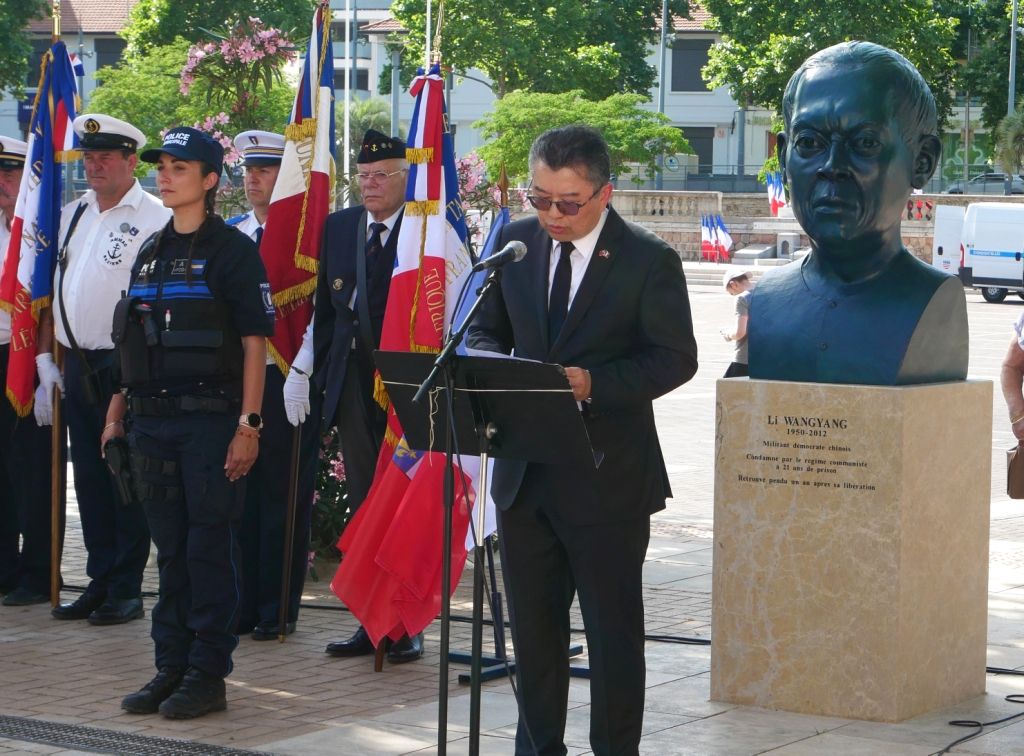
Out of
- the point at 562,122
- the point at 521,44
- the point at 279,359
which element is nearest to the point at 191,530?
the point at 279,359

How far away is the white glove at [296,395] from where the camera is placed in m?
7.60

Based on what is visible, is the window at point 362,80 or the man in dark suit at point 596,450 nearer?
the man in dark suit at point 596,450

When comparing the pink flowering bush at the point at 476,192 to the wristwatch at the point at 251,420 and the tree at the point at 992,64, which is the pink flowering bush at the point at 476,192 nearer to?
the wristwatch at the point at 251,420

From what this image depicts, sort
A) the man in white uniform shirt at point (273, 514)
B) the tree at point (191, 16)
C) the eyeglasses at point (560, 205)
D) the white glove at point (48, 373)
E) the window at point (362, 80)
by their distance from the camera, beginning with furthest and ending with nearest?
the window at point (362, 80), the tree at point (191, 16), the white glove at point (48, 373), the man in white uniform shirt at point (273, 514), the eyeglasses at point (560, 205)

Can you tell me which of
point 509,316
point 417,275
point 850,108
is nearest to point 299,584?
point 417,275

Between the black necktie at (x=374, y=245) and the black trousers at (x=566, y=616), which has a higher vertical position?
the black necktie at (x=374, y=245)

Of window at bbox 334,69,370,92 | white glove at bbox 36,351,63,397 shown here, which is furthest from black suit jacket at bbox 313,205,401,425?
window at bbox 334,69,370,92

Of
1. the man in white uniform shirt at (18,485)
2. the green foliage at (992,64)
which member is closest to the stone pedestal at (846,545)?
the man in white uniform shirt at (18,485)

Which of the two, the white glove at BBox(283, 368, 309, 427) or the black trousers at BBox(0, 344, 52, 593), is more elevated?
the white glove at BBox(283, 368, 309, 427)

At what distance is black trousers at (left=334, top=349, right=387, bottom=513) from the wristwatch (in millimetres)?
1101

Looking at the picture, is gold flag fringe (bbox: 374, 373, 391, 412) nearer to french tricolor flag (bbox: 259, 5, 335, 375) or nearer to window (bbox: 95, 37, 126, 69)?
french tricolor flag (bbox: 259, 5, 335, 375)

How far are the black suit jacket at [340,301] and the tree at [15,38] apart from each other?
48039mm

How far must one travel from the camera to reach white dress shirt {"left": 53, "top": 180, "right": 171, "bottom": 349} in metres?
7.93

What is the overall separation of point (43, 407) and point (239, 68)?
2.56 meters
